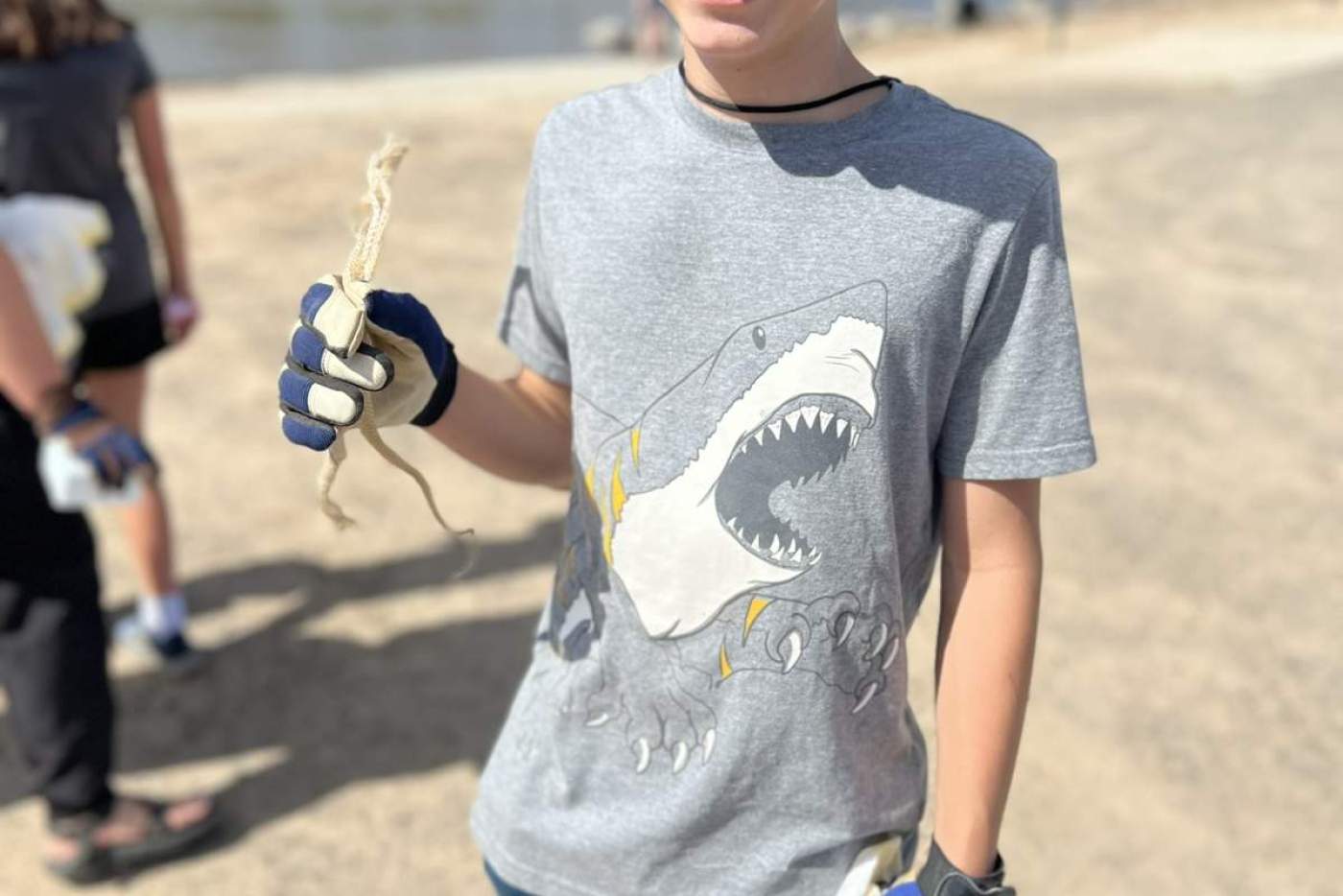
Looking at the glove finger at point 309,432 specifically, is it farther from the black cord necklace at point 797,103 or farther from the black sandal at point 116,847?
the black sandal at point 116,847

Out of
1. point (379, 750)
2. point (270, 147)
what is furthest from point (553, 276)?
point (270, 147)

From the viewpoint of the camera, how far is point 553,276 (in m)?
1.40

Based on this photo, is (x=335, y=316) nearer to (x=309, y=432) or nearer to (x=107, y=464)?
(x=309, y=432)

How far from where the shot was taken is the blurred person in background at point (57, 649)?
101 inches

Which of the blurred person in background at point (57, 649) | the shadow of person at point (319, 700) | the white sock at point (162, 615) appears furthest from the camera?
the white sock at point (162, 615)

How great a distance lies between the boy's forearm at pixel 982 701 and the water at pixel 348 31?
16.6 meters

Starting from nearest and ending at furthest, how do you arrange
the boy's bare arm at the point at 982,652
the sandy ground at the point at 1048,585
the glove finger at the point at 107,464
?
the boy's bare arm at the point at 982,652, the glove finger at the point at 107,464, the sandy ground at the point at 1048,585

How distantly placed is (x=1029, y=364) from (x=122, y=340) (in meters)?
2.54

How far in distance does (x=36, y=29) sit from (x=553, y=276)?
6.54 feet

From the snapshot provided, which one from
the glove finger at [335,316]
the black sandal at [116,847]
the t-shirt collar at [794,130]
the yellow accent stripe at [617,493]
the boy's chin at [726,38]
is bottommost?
the black sandal at [116,847]

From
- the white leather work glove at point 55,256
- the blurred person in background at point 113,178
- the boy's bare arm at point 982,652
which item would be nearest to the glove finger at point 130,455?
the white leather work glove at point 55,256

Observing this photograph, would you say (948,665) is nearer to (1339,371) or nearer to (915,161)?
(915,161)

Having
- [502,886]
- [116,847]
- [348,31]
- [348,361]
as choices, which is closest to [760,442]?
[348,361]

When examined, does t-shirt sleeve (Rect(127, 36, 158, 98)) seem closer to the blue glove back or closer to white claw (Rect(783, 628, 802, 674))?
the blue glove back
